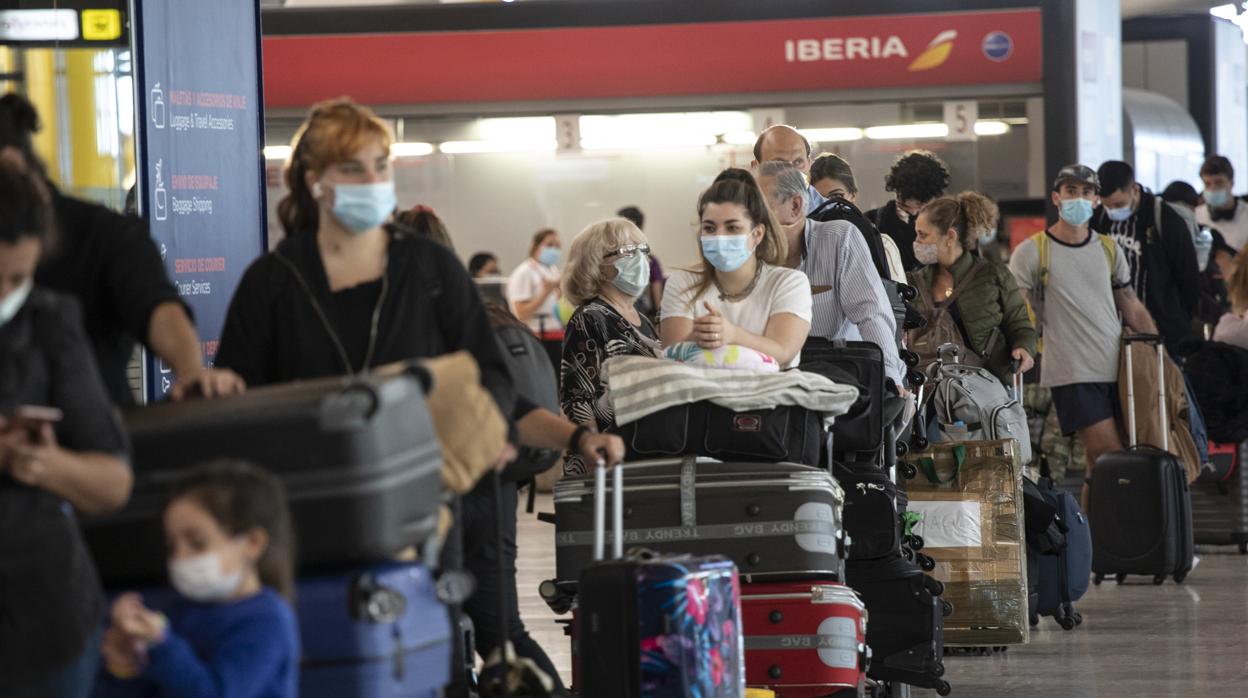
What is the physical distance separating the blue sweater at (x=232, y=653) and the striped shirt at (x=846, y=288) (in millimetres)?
3210

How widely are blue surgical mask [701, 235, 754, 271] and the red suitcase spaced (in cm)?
88

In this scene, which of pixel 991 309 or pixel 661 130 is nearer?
pixel 991 309

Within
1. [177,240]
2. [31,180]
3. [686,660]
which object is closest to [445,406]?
[31,180]

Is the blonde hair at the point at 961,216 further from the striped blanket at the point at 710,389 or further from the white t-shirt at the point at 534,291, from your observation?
the white t-shirt at the point at 534,291

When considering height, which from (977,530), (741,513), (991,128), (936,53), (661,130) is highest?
(936,53)

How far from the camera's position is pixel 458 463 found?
3.49m

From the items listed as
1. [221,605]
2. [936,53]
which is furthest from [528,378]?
[936,53]

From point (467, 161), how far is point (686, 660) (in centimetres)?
1247

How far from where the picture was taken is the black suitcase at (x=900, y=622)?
5.80m

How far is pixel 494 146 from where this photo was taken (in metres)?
16.5

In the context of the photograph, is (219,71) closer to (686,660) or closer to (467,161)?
(686,660)

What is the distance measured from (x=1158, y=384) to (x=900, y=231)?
151 centimetres

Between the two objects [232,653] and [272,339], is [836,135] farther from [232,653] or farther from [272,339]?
[232,653]

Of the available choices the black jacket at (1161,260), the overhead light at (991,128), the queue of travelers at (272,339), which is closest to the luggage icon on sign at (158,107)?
the queue of travelers at (272,339)
